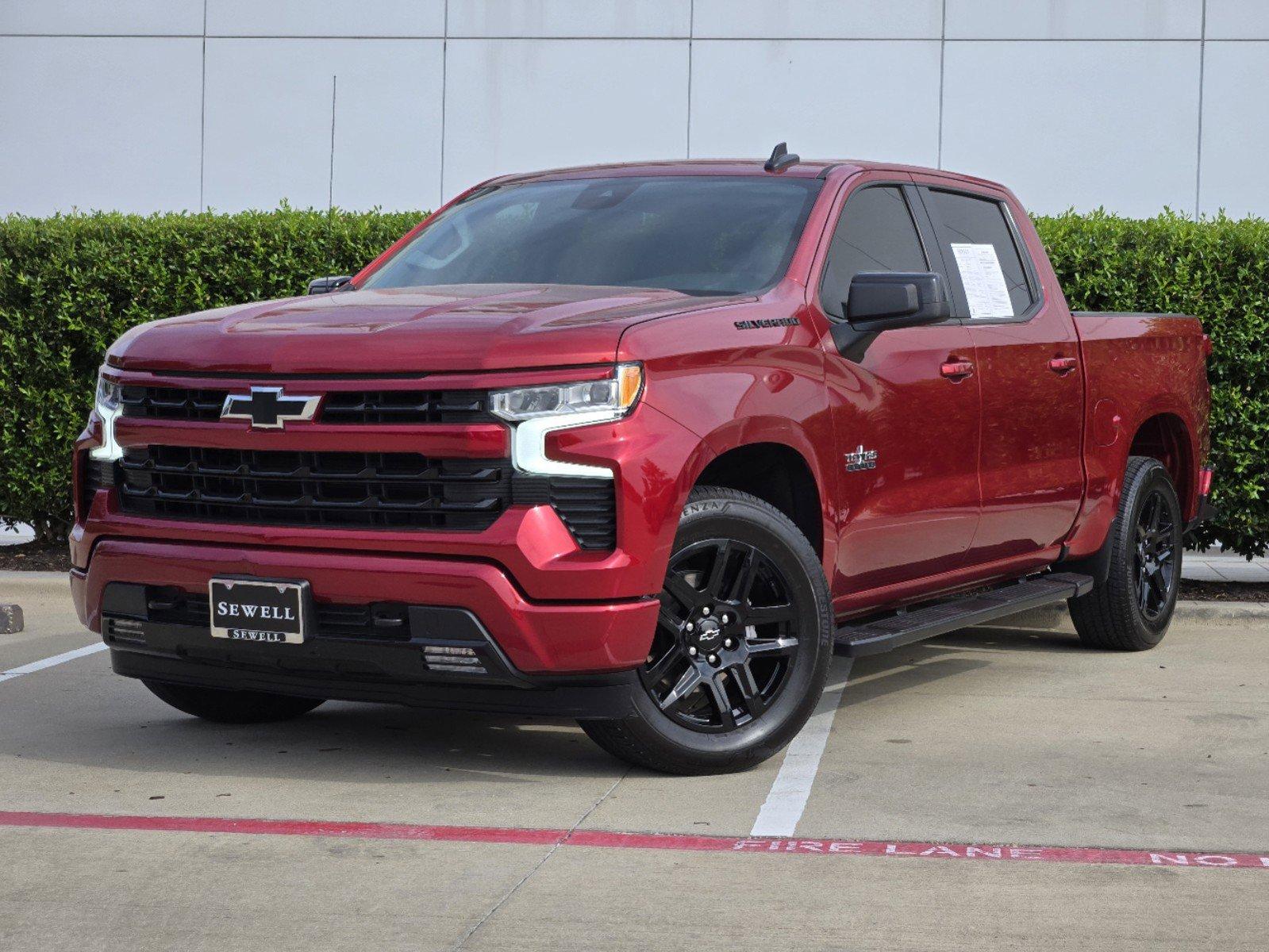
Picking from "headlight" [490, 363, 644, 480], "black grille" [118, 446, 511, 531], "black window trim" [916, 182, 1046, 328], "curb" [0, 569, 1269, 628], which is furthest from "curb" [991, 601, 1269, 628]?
"black grille" [118, 446, 511, 531]

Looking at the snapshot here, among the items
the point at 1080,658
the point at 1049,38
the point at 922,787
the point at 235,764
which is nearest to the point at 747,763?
the point at 922,787

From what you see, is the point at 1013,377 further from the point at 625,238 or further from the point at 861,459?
the point at 625,238

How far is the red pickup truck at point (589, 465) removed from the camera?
16.4ft

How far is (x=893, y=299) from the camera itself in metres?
5.84

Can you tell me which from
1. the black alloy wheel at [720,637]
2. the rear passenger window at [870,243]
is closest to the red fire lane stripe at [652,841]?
the black alloy wheel at [720,637]

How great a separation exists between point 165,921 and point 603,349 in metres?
1.92

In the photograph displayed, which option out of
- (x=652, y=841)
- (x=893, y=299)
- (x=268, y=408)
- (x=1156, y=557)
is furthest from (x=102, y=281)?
(x=652, y=841)

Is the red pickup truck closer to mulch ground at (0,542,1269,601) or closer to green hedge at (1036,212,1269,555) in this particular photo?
green hedge at (1036,212,1269,555)

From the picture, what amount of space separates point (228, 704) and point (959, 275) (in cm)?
314

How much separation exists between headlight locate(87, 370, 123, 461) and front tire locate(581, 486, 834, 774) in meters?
1.69

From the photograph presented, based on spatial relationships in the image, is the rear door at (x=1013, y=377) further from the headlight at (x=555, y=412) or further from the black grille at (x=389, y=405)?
the black grille at (x=389, y=405)

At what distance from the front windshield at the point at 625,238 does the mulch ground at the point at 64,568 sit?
3898mm

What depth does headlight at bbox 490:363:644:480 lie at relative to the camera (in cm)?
495

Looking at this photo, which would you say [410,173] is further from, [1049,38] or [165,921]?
[165,921]
